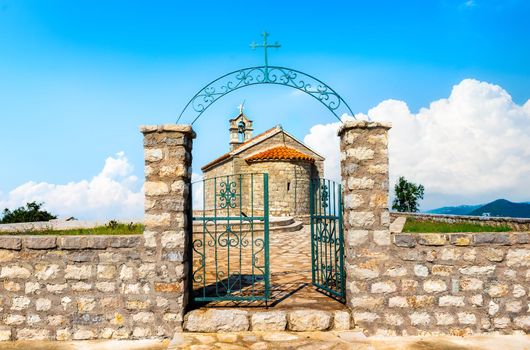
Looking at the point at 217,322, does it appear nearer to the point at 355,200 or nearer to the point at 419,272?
the point at 355,200

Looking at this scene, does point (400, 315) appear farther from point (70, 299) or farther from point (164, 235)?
point (70, 299)

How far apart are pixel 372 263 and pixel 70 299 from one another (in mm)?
4010

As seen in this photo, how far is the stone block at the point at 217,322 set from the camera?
470cm

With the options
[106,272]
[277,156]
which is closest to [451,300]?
[106,272]

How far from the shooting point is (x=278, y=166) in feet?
77.4

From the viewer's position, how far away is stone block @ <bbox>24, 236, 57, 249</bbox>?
4.81 metres

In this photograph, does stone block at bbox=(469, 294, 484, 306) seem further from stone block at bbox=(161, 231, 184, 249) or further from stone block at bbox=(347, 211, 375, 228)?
stone block at bbox=(161, 231, 184, 249)

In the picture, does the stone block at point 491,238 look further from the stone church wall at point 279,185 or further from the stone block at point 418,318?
the stone church wall at point 279,185

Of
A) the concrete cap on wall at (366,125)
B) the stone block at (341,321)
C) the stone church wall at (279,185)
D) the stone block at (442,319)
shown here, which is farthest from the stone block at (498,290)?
the stone church wall at (279,185)

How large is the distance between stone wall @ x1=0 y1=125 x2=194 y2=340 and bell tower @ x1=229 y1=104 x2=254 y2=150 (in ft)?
74.9

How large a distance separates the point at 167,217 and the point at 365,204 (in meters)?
2.63

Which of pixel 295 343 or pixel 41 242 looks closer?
pixel 295 343

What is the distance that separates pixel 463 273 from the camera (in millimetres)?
4781

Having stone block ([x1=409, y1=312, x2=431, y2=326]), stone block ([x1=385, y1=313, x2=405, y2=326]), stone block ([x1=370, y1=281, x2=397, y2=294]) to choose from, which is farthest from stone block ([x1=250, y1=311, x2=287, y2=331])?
stone block ([x1=409, y1=312, x2=431, y2=326])
